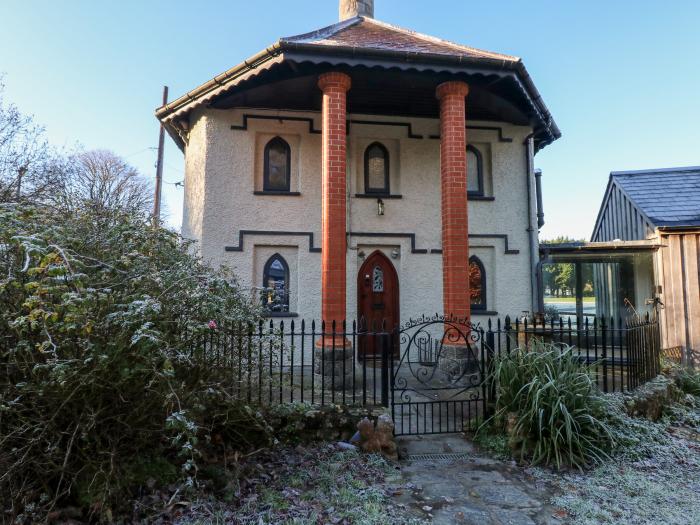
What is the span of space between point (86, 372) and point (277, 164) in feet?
22.6

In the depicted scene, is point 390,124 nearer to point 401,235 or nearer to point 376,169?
point 376,169

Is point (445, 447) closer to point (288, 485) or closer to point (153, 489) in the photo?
point (288, 485)

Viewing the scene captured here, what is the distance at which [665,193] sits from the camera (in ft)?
33.5

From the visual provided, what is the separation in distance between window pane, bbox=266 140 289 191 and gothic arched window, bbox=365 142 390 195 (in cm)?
187

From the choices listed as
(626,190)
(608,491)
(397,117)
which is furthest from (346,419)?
(626,190)

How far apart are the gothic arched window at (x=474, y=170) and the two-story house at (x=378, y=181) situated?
3 cm

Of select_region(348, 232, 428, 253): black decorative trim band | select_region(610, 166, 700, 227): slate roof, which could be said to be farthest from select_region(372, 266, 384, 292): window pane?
select_region(610, 166, 700, 227): slate roof

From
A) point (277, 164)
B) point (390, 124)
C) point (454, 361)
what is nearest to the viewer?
point (454, 361)

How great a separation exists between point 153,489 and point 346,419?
6.67 ft

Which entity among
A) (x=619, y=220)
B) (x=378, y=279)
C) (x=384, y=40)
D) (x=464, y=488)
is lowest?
(x=464, y=488)

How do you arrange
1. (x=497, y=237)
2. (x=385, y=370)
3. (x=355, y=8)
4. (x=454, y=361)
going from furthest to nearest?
(x=355, y=8) → (x=497, y=237) → (x=454, y=361) → (x=385, y=370)

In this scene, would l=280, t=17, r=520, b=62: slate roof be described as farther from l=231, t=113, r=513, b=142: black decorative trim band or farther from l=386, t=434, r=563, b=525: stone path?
l=386, t=434, r=563, b=525: stone path

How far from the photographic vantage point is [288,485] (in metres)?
3.71

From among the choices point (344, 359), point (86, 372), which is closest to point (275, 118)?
point (344, 359)
